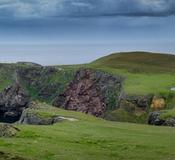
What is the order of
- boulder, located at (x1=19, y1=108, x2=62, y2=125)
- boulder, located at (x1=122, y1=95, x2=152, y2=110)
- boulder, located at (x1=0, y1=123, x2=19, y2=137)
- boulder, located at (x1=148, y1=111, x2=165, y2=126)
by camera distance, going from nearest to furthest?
1. boulder, located at (x1=0, y1=123, x2=19, y2=137)
2. boulder, located at (x1=19, y1=108, x2=62, y2=125)
3. boulder, located at (x1=148, y1=111, x2=165, y2=126)
4. boulder, located at (x1=122, y1=95, x2=152, y2=110)

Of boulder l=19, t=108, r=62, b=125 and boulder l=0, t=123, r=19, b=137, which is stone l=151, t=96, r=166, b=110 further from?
boulder l=0, t=123, r=19, b=137

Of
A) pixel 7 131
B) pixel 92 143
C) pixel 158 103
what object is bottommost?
pixel 158 103

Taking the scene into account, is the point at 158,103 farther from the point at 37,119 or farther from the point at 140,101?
the point at 37,119

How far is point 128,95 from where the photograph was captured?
192750mm

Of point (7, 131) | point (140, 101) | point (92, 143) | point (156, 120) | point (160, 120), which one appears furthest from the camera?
point (140, 101)

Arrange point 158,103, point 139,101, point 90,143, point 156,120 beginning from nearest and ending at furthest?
point 90,143, point 156,120, point 158,103, point 139,101

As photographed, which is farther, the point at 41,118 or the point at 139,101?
the point at 139,101

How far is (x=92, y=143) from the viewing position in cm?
7800

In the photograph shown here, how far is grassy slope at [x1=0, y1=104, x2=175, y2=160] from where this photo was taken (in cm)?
6538

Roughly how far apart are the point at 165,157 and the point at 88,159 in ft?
32.5

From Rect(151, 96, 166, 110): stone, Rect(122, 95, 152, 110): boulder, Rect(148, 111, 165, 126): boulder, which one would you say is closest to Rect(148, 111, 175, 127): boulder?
Rect(148, 111, 165, 126): boulder

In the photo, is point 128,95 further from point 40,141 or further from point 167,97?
point 40,141

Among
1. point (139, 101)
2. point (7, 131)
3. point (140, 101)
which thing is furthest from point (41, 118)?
point (139, 101)

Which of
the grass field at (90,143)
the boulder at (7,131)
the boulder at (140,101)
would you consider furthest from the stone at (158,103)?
the boulder at (7,131)
